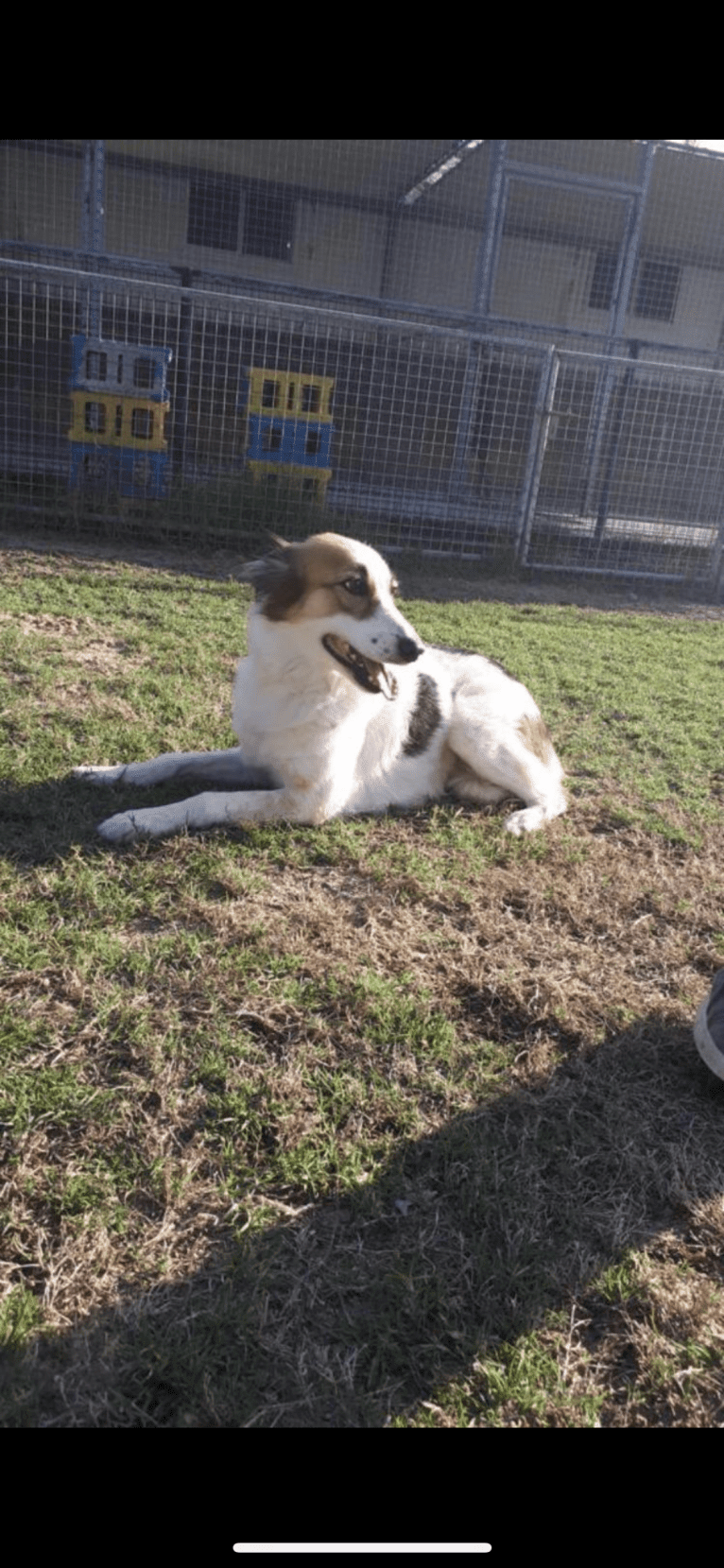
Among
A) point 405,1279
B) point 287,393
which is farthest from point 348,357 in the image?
point 405,1279

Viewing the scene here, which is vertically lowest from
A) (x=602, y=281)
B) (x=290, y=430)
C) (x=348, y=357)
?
(x=290, y=430)

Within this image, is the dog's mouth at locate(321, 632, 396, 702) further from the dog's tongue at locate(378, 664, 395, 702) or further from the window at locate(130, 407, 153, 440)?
the window at locate(130, 407, 153, 440)

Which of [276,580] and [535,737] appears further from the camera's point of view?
[535,737]

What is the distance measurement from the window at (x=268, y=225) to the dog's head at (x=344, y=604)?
13.8 metres

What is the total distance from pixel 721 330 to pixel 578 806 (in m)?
17.1

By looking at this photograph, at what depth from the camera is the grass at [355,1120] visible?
148 centimetres

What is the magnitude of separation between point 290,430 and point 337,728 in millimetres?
5872

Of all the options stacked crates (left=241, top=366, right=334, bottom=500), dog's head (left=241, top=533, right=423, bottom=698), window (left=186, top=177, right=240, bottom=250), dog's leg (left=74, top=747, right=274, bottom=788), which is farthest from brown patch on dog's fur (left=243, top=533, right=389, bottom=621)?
window (left=186, top=177, right=240, bottom=250)

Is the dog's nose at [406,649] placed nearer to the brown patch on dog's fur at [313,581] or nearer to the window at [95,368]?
the brown patch on dog's fur at [313,581]

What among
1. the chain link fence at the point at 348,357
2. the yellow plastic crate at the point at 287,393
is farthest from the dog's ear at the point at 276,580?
the yellow plastic crate at the point at 287,393

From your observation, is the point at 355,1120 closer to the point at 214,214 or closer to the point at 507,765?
the point at 507,765

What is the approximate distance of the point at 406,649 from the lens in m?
3.11
